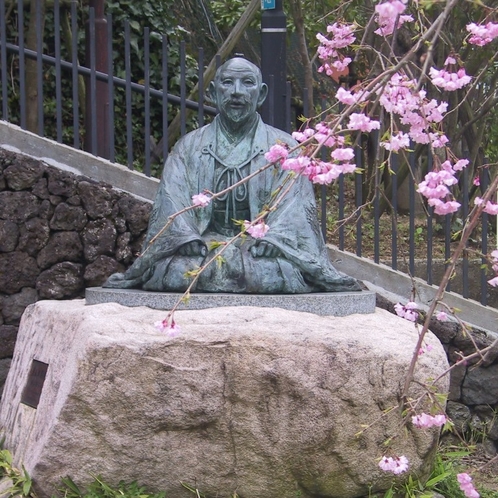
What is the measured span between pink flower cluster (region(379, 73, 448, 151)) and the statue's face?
138cm

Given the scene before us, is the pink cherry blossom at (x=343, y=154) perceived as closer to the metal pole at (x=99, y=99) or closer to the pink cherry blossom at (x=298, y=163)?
the pink cherry blossom at (x=298, y=163)

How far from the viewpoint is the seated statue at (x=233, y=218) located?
199 inches

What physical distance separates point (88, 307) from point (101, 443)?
2.23ft

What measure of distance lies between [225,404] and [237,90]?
5.36ft

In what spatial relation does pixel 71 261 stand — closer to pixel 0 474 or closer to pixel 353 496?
pixel 0 474

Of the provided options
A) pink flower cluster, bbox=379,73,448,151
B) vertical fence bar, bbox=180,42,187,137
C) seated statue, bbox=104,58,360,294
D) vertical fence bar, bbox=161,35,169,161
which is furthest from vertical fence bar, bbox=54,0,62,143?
pink flower cluster, bbox=379,73,448,151

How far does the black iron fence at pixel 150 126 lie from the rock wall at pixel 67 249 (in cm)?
31

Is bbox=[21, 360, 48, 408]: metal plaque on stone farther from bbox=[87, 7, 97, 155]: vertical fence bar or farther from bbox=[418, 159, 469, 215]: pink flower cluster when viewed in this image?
A: bbox=[418, 159, 469, 215]: pink flower cluster

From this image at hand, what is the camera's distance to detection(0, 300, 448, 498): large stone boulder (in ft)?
15.0

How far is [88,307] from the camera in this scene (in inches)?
195

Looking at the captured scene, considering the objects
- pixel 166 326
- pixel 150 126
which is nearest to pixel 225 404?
pixel 166 326

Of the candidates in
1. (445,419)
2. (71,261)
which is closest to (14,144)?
(71,261)

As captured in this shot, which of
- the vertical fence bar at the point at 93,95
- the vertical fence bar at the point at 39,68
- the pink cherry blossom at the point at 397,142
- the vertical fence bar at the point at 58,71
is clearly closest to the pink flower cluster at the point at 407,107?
the pink cherry blossom at the point at 397,142

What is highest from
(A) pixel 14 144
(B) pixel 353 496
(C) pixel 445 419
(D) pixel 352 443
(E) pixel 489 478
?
(A) pixel 14 144
